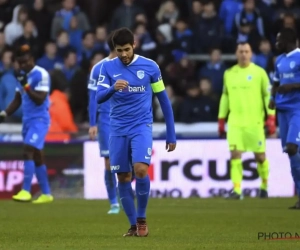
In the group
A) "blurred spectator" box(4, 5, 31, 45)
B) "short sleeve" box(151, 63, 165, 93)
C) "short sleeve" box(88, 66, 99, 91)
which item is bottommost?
"short sleeve" box(151, 63, 165, 93)

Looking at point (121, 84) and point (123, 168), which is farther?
point (123, 168)

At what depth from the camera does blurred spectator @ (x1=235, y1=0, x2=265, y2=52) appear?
A: 74.4ft

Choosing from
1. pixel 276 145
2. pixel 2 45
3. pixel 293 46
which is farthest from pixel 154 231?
pixel 2 45

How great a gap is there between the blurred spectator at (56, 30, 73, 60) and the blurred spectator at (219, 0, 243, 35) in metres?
3.31

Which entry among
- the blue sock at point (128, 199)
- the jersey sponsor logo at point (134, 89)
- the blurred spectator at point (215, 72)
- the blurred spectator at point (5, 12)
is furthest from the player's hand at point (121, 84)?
the blurred spectator at point (5, 12)

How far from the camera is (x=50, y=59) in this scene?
22969 mm

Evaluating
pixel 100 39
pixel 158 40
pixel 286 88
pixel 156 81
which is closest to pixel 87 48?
pixel 100 39

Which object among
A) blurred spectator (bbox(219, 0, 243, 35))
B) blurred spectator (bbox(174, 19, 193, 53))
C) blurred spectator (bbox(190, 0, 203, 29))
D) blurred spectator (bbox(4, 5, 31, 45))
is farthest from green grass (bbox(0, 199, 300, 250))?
blurred spectator (bbox(4, 5, 31, 45))

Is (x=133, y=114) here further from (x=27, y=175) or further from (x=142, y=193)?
(x=27, y=175)

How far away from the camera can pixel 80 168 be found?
20.3m

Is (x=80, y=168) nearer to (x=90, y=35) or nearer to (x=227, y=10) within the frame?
(x=90, y=35)

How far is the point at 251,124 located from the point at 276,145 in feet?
4.98

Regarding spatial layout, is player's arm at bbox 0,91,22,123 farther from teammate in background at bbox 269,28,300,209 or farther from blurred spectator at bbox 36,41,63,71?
blurred spectator at bbox 36,41,63,71

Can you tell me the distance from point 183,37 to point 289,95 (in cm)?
722
